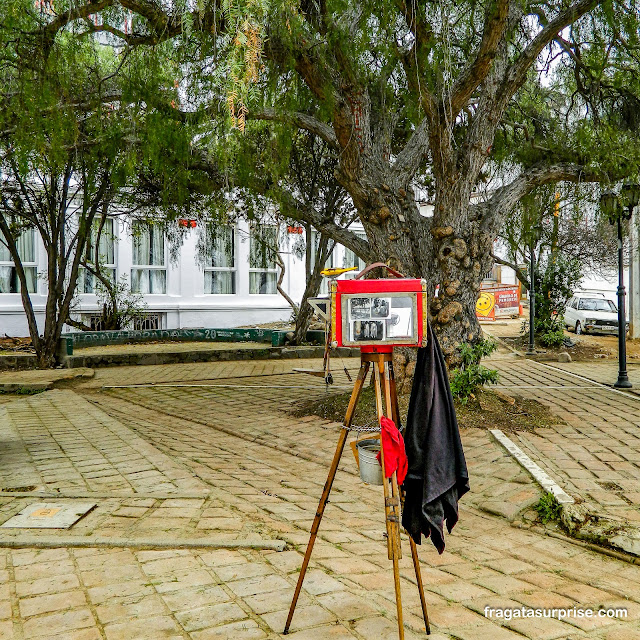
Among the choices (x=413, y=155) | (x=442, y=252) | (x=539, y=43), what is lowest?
(x=442, y=252)

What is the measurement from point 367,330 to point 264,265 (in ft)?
48.2

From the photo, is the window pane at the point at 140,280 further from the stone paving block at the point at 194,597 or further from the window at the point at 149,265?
the stone paving block at the point at 194,597

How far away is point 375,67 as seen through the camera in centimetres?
935

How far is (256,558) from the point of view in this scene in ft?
12.9

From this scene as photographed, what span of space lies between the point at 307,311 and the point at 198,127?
343 inches

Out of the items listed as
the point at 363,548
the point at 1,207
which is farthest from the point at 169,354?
the point at 363,548

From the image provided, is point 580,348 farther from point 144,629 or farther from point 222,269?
point 144,629

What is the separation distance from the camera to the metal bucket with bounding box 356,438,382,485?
120 inches

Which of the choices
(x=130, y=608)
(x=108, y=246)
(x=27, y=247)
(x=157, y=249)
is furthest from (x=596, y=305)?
(x=130, y=608)

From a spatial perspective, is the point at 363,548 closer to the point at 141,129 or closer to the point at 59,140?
the point at 59,140

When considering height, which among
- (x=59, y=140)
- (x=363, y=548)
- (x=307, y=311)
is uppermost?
(x=59, y=140)

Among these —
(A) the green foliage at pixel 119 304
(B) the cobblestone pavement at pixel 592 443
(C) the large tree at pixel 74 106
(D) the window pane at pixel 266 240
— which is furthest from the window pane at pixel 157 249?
(B) the cobblestone pavement at pixel 592 443

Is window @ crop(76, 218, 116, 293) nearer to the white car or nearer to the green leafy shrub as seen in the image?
the green leafy shrub
